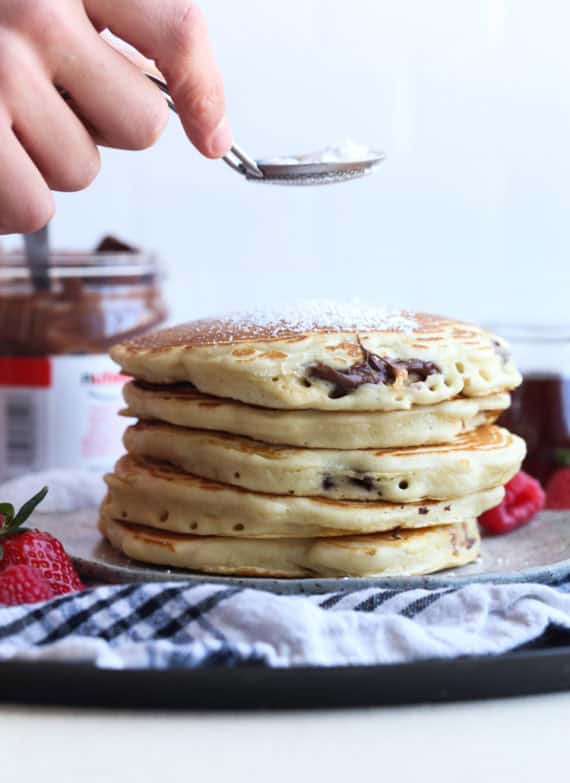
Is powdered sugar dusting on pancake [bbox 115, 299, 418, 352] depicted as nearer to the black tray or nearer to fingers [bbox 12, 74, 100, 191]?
fingers [bbox 12, 74, 100, 191]

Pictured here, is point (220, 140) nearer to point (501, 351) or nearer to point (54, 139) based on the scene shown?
point (54, 139)

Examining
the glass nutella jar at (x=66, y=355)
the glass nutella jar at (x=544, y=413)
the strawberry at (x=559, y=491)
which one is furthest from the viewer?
the glass nutella jar at (x=66, y=355)

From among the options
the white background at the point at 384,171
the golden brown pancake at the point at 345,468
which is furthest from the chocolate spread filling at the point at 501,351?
the white background at the point at 384,171

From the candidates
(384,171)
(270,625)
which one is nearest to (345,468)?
(270,625)

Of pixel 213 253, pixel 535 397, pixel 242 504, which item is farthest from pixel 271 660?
pixel 213 253

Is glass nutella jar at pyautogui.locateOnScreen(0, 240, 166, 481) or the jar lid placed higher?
the jar lid

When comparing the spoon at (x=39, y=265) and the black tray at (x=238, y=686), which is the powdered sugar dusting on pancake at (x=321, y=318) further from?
the spoon at (x=39, y=265)

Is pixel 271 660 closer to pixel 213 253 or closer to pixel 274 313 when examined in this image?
pixel 274 313

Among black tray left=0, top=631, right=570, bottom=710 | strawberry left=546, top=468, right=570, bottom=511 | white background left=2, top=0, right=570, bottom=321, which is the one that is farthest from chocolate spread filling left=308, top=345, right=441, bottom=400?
white background left=2, top=0, right=570, bottom=321

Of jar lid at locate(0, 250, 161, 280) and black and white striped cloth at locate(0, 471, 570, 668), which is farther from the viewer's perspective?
jar lid at locate(0, 250, 161, 280)
